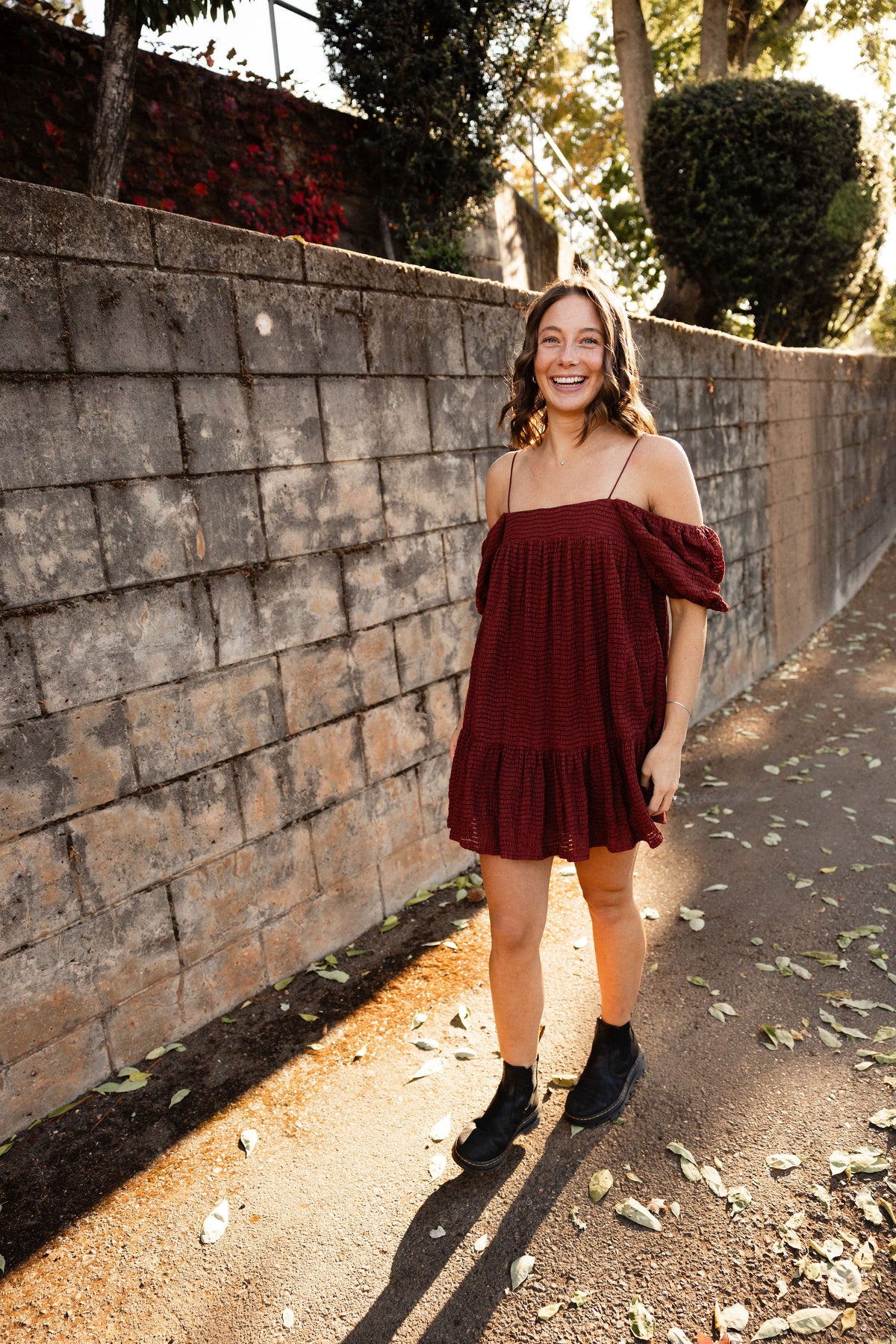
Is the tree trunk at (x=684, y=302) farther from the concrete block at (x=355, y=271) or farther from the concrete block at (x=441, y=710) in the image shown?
the concrete block at (x=441, y=710)

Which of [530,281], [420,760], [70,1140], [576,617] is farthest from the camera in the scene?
[530,281]

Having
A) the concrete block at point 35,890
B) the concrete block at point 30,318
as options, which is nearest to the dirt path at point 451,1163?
the concrete block at point 35,890

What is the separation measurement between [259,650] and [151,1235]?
1629 millimetres

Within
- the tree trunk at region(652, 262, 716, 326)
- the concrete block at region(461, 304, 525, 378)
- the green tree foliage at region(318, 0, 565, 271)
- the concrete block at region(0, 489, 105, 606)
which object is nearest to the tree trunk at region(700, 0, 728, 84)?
the tree trunk at region(652, 262, 716, 326)

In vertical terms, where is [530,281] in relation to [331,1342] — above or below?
above

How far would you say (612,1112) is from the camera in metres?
2.41

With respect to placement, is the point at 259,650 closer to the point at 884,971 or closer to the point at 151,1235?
the point at 151,1235

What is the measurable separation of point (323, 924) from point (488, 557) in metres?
1.64

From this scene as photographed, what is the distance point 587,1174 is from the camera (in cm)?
224

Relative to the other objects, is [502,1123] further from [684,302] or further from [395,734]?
[684,302]

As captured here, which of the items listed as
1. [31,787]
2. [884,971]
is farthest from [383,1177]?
[884,971]

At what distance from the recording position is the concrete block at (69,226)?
214 centimetres

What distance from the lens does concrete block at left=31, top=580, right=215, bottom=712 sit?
2348mm

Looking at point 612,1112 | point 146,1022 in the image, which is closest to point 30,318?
point 146,1022
